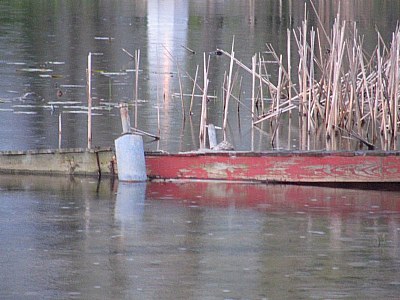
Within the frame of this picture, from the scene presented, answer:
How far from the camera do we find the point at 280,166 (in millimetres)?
12648

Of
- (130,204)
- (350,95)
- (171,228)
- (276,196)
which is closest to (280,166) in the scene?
(276,196)

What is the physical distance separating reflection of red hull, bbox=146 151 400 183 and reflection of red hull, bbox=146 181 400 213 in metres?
0.11

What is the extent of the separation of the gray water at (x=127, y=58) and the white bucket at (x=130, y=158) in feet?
8.18

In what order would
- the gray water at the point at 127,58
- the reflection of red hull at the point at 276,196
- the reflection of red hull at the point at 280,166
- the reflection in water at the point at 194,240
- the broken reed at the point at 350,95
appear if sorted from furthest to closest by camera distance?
1. the gray water at the point at 127,58
2. the broken reed at the point at 350,95
3. the reflection of red hull at the point at 280,166
4. the reflection of red hull at the point at 276,196
5. the reflection in water at the point at 194,240

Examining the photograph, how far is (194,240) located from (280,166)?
3.11 meters

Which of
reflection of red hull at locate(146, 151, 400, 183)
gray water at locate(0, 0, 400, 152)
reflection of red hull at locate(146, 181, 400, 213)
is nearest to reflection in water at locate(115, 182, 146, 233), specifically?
reflection of red hull at locate(146, 181, 400, 213)

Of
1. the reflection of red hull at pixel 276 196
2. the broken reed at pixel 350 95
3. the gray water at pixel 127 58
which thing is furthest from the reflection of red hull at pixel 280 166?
the gray water at pixel 127 58

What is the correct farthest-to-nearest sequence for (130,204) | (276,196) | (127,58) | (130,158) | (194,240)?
1. (127,58)
2. (130,158)
3. (276,196)
4. (130,204)
5. (194,240)

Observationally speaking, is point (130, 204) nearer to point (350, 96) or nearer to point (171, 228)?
point (171, 228)

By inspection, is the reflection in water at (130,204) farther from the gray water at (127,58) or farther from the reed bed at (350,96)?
the reed bed at (350,96)

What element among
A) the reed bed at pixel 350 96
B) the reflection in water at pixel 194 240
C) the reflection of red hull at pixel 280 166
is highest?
the reed bed at pixel 350 96

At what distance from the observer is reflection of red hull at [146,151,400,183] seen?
12.5 metres

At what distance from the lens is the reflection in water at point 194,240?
8188mm

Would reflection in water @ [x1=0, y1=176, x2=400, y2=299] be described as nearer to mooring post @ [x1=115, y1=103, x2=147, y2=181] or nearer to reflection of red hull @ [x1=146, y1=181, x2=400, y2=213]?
reflection of red hull @ [x1=146, y1=181, x2=400, y2=213]
